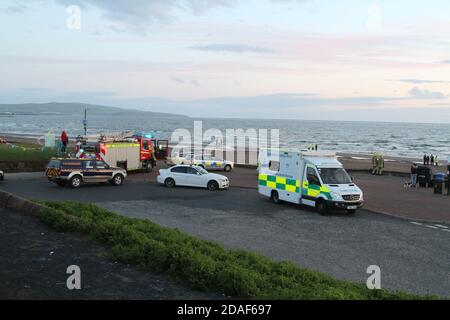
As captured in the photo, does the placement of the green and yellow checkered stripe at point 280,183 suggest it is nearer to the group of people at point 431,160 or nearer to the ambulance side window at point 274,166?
the ambulance side window at point 274,166

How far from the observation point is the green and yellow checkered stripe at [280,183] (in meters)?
21.2

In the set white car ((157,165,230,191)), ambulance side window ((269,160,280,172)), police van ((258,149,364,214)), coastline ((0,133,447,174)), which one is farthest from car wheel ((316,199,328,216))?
coastline ((0,133,447,174))

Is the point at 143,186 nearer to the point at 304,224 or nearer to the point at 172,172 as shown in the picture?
the point at 172,172

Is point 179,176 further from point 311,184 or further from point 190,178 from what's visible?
point 311,184

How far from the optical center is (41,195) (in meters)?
22.0

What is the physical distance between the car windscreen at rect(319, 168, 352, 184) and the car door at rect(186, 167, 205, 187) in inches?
341

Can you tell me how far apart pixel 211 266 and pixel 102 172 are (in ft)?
66.8

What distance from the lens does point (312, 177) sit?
67.0 ft

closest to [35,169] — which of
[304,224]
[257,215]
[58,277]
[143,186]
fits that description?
[143,186]

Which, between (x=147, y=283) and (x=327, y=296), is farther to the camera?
(x=147, y=283)

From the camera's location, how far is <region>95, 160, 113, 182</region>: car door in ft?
89.6

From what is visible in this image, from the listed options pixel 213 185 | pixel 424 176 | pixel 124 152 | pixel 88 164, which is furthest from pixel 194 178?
pixel 424 176
